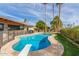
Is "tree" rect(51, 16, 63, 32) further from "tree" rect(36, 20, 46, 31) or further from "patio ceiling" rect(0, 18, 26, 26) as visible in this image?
"patio ceiling" rect(0, 18, 26, 26)

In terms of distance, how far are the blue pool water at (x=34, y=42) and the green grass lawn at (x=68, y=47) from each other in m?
0.28

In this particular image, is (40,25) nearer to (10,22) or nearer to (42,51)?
(42,51)

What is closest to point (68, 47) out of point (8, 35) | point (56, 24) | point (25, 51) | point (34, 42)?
point (56, 24)

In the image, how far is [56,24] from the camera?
4.52 metres

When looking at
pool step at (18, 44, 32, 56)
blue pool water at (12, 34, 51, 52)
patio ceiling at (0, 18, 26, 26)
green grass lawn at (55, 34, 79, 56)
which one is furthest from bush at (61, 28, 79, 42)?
patio ceiling at (0, 18, 26, 26)

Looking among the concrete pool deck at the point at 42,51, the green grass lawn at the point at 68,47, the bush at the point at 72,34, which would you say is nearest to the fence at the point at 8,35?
the concrete pool deck at the point at 42,51

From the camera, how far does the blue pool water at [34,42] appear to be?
451 centimetres

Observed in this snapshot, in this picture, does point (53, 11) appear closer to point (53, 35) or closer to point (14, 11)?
point (53, 35)

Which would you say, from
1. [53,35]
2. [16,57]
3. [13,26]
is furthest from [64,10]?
[16,57]

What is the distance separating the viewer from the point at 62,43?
4.52 meters

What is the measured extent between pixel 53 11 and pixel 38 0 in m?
0.41

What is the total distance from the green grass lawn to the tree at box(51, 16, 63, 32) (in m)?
0.16

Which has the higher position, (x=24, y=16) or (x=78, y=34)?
(x=24, y=16)

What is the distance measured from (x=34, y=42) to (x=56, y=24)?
2.03ft
